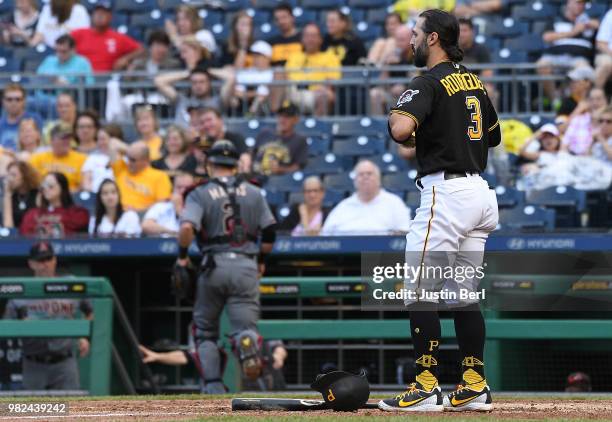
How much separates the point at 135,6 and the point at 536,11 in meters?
4.83

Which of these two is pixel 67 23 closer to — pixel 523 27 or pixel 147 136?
pixel 147 136

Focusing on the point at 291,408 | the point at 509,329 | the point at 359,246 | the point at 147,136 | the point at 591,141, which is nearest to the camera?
the point at 291,408

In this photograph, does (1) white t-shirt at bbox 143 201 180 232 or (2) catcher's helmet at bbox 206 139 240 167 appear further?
(1) white t-shirt at bbox 143 201 180 232

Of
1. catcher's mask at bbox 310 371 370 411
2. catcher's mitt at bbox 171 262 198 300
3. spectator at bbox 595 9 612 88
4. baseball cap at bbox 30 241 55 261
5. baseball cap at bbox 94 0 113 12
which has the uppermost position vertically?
baseball cap at bbox 94 0 113 12

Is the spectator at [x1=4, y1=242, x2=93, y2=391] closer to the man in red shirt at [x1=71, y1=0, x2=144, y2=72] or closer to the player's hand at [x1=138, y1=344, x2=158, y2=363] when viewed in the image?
the player's hand at [x1=138, y1=344, x2=158, y2=363]

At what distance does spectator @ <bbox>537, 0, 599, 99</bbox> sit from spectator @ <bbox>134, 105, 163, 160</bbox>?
12.3 ft

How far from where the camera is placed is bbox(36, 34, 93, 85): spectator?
49.7 ft

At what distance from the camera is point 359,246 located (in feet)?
36.8

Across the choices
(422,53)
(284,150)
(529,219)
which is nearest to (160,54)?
(284,150)

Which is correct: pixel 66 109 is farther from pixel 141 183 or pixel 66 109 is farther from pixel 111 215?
pixel 111 215

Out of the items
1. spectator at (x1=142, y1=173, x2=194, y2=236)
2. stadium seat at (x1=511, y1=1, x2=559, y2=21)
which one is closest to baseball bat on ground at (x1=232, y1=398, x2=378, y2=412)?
spectator at (x1=142, y1=173, x2=194, y2=236)

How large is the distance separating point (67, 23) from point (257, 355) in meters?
8.08

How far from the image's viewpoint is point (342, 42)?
48.9ft

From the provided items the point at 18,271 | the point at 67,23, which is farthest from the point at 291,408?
the point at 67,23
